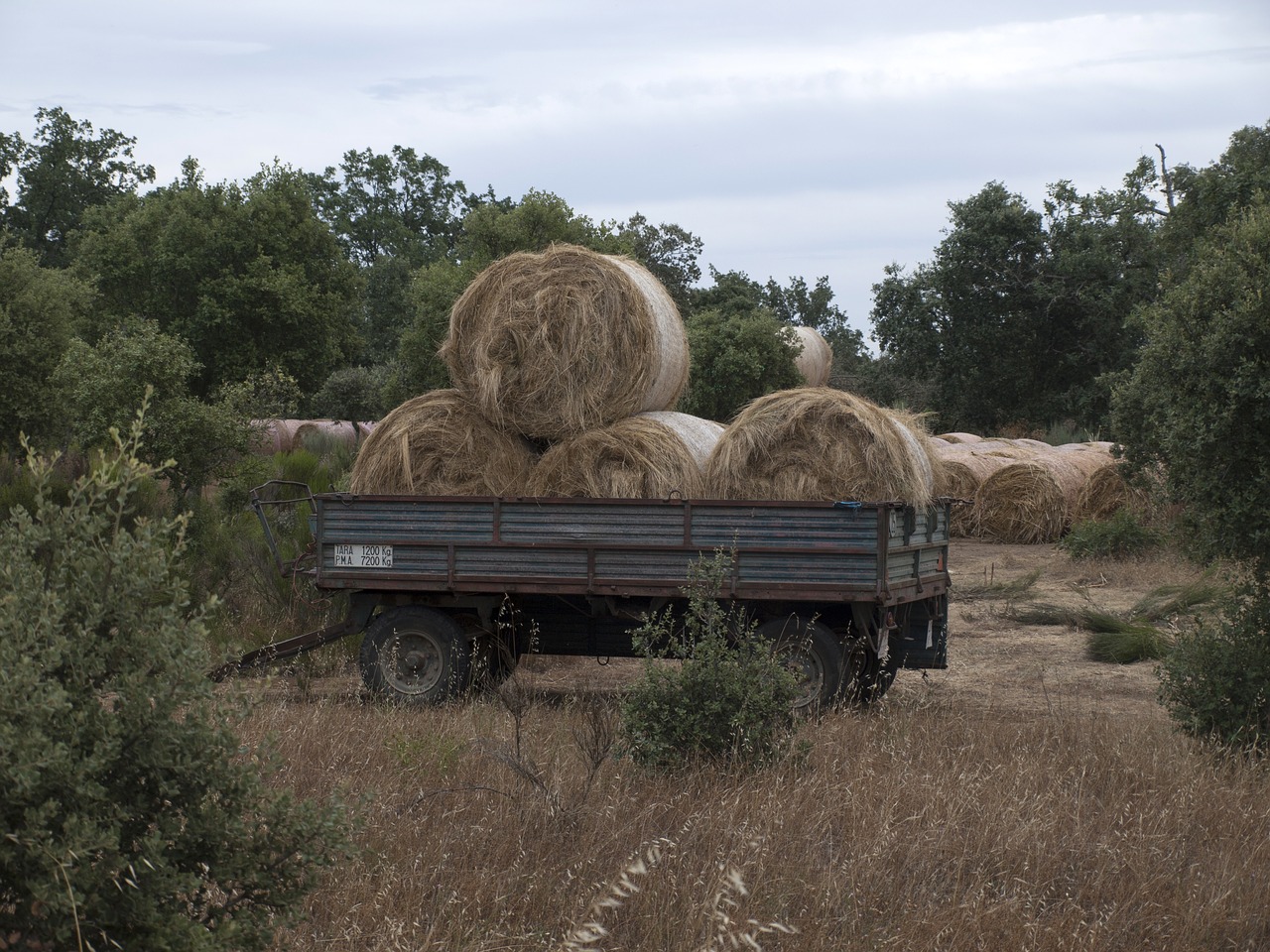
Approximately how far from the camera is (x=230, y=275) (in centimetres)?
3497

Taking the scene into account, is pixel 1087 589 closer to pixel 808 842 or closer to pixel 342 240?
pixel 808 842

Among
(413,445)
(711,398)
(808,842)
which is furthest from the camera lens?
(711,398)

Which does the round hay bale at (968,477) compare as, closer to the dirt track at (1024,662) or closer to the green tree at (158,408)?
the dirt track at (1024,662)

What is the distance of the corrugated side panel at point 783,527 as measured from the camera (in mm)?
8141

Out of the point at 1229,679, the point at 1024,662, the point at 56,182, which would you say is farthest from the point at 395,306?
the point at 1229,679

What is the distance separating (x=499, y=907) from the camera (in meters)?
4.50

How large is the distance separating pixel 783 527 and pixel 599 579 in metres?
1.23

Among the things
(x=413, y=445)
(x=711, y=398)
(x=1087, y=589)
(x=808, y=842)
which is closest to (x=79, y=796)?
(x=808, y=842)

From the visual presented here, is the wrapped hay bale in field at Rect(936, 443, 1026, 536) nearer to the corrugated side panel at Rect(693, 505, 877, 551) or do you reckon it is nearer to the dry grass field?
the corrugated side panel at Rect(693, 505, 877, 551)

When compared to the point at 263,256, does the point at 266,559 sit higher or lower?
lower

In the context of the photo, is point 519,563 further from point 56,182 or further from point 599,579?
point 56,182

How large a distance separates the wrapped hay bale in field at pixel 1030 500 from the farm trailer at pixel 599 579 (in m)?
12.0

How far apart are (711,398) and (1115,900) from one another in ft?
66.8

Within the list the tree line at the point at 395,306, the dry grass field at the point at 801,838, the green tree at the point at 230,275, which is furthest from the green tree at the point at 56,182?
the dry grass field at the point at 801,838
